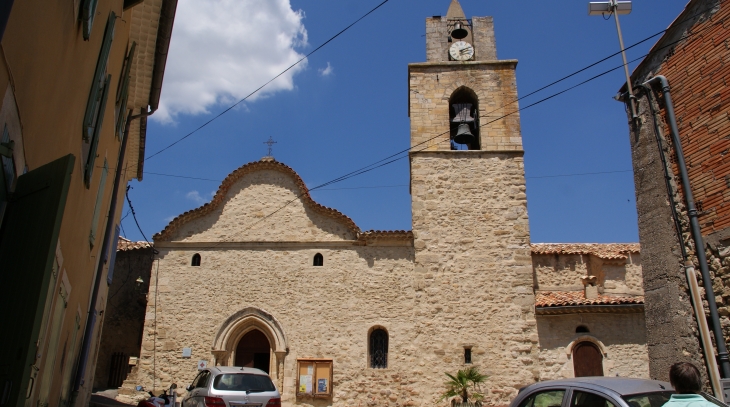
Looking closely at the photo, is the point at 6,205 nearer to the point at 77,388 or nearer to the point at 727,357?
the point at 77,388

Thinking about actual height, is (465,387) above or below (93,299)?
below

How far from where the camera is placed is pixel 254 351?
1531cm

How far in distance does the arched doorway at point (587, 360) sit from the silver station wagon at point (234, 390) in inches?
346

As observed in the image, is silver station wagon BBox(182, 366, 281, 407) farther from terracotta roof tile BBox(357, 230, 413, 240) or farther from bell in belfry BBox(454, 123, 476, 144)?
bell in belfry BBox(454, 123, 476, 144)

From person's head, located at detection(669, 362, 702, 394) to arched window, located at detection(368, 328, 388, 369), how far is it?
11189 mm

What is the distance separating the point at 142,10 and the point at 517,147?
11.2m

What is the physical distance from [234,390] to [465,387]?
6.85 m

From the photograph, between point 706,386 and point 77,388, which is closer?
point 706,386

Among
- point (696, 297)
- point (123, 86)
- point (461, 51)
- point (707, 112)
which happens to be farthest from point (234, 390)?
point (461, 51)

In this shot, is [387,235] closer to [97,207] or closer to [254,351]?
[254,351]

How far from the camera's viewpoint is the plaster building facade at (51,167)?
9.87 feet

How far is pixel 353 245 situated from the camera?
1584 centimetres

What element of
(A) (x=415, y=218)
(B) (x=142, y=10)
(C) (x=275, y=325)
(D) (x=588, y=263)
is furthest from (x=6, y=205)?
(D) (x=588, y=263)

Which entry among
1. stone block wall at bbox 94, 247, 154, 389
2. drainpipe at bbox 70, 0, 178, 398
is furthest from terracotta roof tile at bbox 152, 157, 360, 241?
drainpipe at bbox 70, 0, 178, 398
